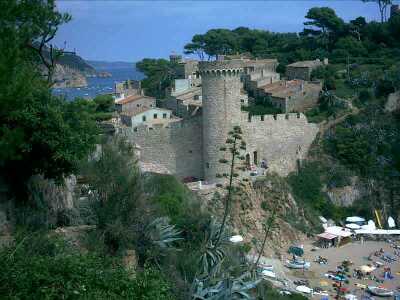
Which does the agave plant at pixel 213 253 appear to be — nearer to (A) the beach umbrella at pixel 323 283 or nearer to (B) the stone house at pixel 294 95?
(A) the beach umbrella at pixel 323 283

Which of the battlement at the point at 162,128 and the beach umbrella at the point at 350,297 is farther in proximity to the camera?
the battlement at the point at 162,128

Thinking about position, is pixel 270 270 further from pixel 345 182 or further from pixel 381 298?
pixel 345 182

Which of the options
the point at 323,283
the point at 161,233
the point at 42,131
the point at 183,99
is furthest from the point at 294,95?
the point at 42,131

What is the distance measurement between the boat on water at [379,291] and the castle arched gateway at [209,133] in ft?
26.1

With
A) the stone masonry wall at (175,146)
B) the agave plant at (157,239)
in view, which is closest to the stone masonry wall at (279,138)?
the stone masonry wall at (175,146)

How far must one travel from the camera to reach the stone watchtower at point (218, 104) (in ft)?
86.8

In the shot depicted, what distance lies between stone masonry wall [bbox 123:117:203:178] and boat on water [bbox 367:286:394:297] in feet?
29.4

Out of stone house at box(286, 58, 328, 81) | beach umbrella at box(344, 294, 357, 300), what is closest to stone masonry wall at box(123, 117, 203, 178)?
beach umbrella at box(344, 294, 357, 300)

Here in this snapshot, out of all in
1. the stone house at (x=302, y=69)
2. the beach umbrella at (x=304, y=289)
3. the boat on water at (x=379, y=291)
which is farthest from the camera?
the stone house at (x=302, y=69)

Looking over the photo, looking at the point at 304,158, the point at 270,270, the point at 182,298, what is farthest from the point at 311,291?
the point at 182,298

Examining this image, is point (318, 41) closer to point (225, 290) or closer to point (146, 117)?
point (146, 117)

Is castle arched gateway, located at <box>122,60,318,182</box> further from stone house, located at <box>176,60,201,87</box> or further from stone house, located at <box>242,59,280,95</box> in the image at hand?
stone house, located at <box>176,60,201,87</box>

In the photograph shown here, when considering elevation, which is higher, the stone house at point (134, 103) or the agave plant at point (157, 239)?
the stone house at point (134, 103)

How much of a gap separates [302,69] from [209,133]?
18.8 meters
